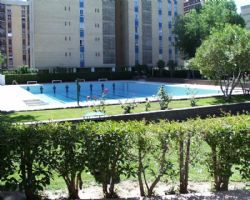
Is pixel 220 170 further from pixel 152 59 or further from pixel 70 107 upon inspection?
pixel 152 59

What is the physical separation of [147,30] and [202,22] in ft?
55.7

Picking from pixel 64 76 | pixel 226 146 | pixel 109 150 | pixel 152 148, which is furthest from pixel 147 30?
pixel 109 150

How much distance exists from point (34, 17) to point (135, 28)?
1509cm

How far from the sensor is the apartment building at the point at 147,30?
2259 inches

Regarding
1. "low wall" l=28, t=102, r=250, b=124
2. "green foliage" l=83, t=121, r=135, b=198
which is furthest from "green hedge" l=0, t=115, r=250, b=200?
"low wall" l=28, t=102, r=250, b=124

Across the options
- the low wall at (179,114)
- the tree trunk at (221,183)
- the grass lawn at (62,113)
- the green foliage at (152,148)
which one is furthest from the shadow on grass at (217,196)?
the grass lawn at (62,113)

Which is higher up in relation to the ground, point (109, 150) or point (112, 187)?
point (109, 150)

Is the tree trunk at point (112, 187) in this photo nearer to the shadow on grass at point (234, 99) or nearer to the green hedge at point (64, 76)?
the shadow on grass at point (234, 99)

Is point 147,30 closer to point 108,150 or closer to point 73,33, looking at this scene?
point 73,33

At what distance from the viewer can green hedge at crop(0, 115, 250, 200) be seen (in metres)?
5.04

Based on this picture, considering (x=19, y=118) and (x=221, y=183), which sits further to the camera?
(x=19, y=118)

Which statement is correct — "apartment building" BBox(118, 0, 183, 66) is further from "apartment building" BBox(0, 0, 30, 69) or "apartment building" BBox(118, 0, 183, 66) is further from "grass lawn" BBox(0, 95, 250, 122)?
"apartment building" BBox(0, 0, 30, 69)

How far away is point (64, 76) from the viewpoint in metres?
45.2

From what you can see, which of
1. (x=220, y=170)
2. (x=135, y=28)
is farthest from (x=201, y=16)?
(x=220, y=170)
